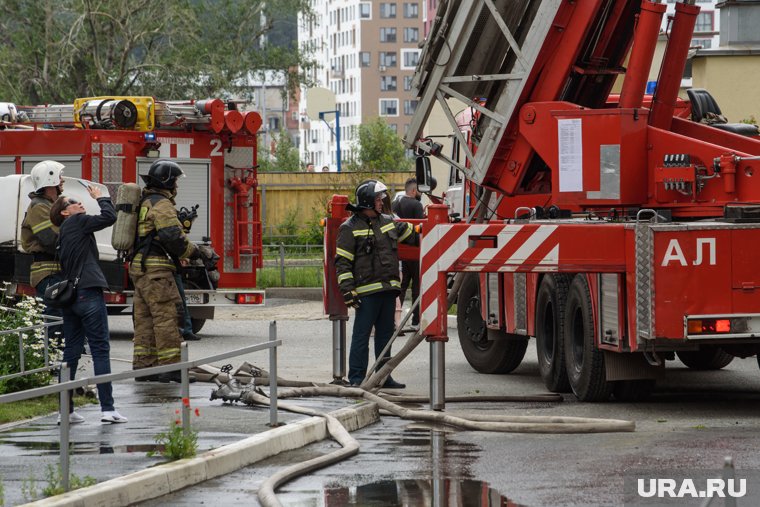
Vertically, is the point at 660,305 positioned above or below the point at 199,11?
below

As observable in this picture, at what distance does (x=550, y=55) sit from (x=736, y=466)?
5.08m

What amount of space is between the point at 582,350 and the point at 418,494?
4.66 meters

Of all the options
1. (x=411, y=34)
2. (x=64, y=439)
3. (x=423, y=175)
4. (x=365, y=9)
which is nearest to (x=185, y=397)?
(x=64, y=439)

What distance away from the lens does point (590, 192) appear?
12508mm

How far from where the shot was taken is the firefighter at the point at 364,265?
43.8 ft

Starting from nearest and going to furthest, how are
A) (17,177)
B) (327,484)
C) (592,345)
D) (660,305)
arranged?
1. (327,484)
2. (660,305)
3. (592,345)
4. (17,177)

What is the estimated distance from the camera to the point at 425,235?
11.6 metres

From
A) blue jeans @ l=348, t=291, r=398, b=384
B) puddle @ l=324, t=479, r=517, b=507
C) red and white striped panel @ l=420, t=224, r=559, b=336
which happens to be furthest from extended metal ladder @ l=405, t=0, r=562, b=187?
puddle @ l=324, t=479, r=517, b=507

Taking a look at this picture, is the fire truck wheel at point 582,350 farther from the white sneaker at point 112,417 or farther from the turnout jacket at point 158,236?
the white sneaker at point 112,417

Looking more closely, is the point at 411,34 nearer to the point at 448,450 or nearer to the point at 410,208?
the point at 410,208

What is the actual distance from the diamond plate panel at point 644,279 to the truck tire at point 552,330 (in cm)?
187

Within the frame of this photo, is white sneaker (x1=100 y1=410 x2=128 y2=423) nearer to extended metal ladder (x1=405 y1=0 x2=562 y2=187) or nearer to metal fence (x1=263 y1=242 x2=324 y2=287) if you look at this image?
extended metal ladder (x1=405 y1=0 x2=562 y2=187)

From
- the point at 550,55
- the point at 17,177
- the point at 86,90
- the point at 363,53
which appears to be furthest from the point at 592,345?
the point at 363,53

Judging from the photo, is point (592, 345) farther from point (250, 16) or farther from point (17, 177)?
point (250, 16)
